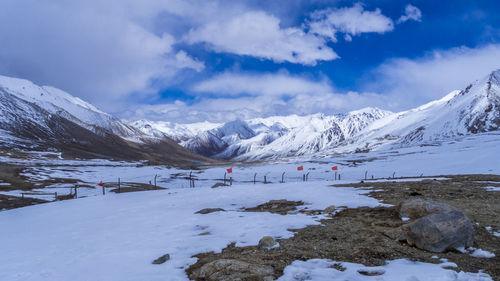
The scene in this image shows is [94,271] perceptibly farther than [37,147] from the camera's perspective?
No

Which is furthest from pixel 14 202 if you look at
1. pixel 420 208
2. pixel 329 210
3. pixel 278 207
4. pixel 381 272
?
pixel 420 208

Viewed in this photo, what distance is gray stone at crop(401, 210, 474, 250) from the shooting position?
8961mm

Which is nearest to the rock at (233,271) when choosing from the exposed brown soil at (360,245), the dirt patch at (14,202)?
the exposed brown soil at (360,245)

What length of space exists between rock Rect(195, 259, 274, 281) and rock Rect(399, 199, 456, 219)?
790cm

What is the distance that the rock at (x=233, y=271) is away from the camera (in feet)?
24.7

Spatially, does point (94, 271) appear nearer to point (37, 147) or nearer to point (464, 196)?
point (464, 196)

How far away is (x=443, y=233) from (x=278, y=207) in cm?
1085

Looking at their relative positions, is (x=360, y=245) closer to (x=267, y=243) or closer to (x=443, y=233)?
(x=443, y=233)

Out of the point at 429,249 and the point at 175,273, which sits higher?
the point at 429,249

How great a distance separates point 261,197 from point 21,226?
16.9m

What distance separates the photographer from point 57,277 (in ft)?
30.0

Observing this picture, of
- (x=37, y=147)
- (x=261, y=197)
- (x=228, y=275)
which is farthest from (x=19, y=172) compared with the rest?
(x=37, y=147)

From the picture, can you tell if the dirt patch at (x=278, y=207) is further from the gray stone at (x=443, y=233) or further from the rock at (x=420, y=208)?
the gray stone at (x=443, y=233)

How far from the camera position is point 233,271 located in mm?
7820
